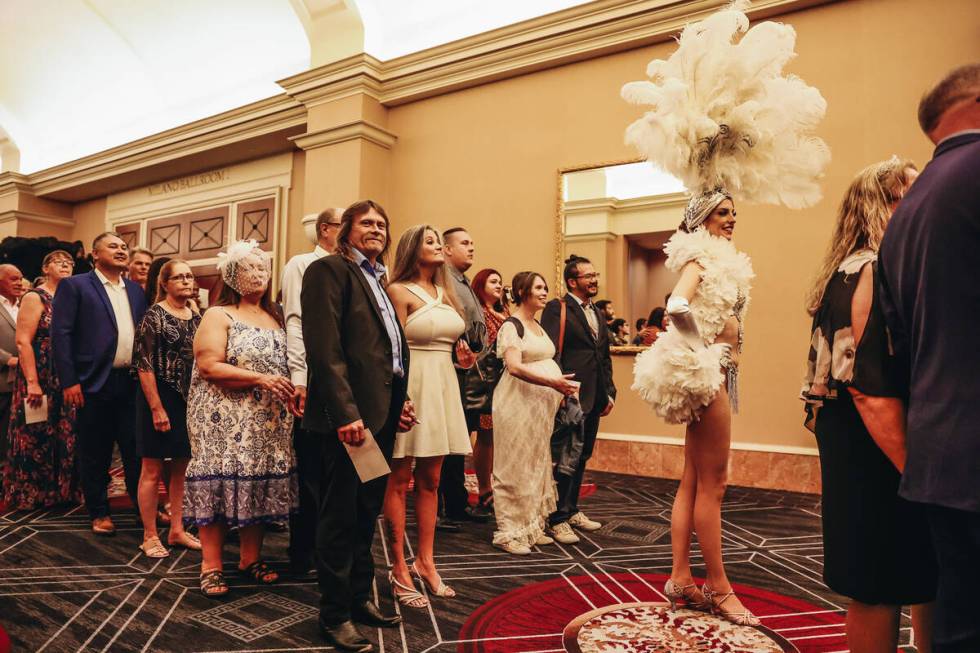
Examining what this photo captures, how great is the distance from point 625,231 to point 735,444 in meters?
2.08

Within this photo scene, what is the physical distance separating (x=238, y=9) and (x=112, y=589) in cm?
784

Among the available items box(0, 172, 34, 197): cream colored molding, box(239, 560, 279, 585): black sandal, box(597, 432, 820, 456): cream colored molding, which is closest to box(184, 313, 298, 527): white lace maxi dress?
box(239, 560, 279, 585): black sandal

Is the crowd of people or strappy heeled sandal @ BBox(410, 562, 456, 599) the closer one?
the crowd of people

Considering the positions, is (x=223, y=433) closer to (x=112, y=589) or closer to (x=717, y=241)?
(x=112, y=589)

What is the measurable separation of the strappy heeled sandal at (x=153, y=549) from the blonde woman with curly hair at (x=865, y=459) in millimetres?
3009

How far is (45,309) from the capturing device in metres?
4.41

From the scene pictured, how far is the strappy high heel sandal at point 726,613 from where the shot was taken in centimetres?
248

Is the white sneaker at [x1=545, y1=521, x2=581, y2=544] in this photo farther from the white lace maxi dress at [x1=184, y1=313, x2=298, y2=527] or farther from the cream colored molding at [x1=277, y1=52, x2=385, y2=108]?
the cream colored molding at [x1=277, y1=52, x2=385, y2=108]

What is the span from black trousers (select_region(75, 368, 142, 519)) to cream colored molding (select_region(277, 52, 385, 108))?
4.50m

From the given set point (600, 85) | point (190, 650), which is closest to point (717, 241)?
point (190, 650)

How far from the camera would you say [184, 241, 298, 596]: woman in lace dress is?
9.00ft

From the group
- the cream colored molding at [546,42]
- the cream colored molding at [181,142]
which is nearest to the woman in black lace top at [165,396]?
the cream colored molding at [546,42]

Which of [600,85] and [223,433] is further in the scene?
[600,85]

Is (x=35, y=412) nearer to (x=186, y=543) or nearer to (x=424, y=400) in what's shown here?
(x=186, y=543)
